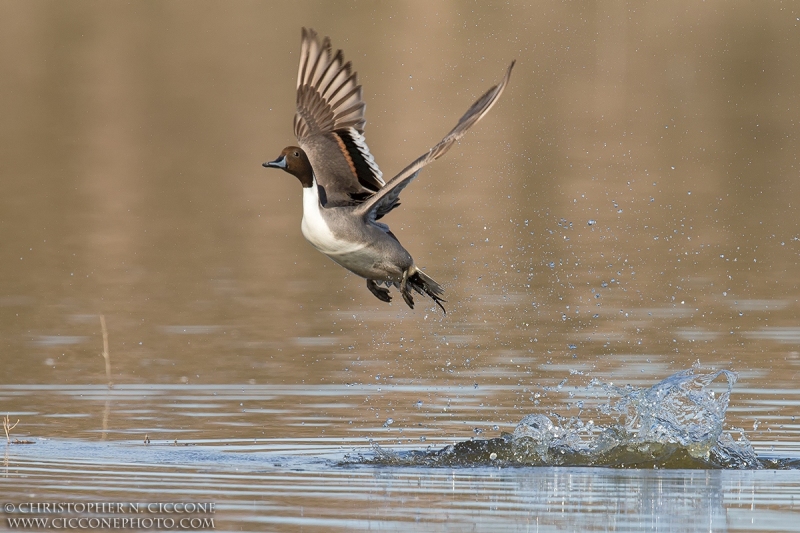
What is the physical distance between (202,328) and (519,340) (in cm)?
261

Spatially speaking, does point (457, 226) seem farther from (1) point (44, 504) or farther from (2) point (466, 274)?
(1) point (44, 504)

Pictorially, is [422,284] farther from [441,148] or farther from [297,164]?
[441,148]

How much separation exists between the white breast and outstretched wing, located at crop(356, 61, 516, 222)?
0.77ft

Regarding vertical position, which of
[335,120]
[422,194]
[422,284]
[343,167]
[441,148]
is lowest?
[422,284]

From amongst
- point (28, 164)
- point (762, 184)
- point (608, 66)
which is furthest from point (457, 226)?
point (608, 66)

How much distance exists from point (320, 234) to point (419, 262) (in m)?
6.03

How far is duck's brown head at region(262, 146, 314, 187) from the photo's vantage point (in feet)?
30.1

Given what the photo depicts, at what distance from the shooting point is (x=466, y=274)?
14719 millimetres

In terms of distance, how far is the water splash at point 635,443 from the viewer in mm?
8540

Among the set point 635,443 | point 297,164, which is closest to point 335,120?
point 297,164

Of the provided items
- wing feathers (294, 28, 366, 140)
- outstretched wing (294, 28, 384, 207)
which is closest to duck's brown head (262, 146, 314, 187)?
outstretched wing (294, 28, 384, 207)

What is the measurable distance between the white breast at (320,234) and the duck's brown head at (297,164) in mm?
145

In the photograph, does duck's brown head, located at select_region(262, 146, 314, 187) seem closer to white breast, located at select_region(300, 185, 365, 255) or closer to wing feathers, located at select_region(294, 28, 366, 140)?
white breast, located at select_region(300, 185, 365, 255)

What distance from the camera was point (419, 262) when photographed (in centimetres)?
1492
